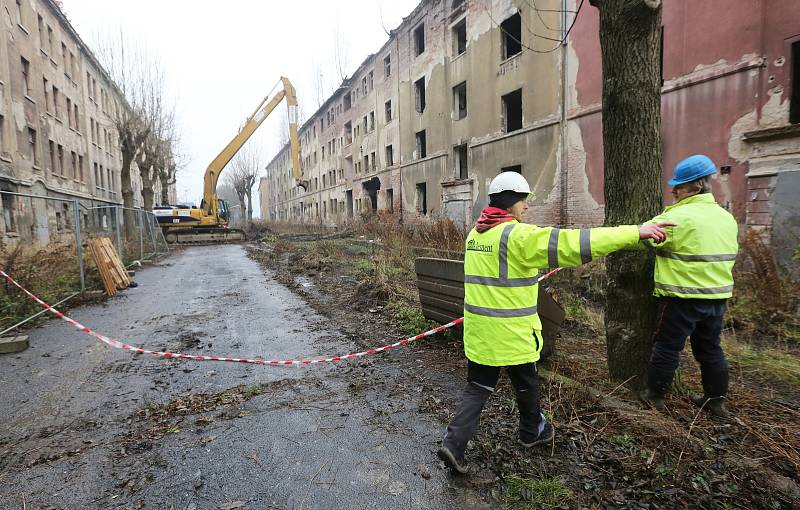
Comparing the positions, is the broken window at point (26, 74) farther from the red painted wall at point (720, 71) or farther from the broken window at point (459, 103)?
the red painted wall at point (720, 71)

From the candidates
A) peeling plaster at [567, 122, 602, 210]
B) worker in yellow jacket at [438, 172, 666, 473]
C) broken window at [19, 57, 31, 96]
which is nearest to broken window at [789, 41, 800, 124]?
peeling plaster at [567, 122, 602, 210]

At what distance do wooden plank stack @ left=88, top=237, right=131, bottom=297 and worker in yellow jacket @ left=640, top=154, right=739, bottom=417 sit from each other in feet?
32.9

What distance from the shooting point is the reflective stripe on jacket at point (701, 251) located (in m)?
2.80

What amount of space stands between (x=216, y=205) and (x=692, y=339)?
2765cm

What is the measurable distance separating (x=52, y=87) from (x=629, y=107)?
31607mm

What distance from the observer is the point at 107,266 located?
9.31 meters

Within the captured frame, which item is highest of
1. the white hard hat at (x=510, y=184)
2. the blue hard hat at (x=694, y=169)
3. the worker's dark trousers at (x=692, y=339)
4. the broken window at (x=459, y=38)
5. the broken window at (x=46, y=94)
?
the broken window at (x=459, y=38)

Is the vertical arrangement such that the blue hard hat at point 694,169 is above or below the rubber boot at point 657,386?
above

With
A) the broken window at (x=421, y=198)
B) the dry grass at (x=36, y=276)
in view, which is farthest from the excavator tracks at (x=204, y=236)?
the dry grass at (x=36, y=276)

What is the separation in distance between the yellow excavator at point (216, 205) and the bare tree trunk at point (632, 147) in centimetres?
2195

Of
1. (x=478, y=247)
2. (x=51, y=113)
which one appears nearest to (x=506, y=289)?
(x=478, y=247)

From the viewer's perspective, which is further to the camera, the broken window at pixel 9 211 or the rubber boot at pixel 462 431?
the broken window at pixel 9 211

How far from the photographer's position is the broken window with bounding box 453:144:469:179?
22328 millimetres

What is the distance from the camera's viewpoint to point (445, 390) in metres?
3.85
